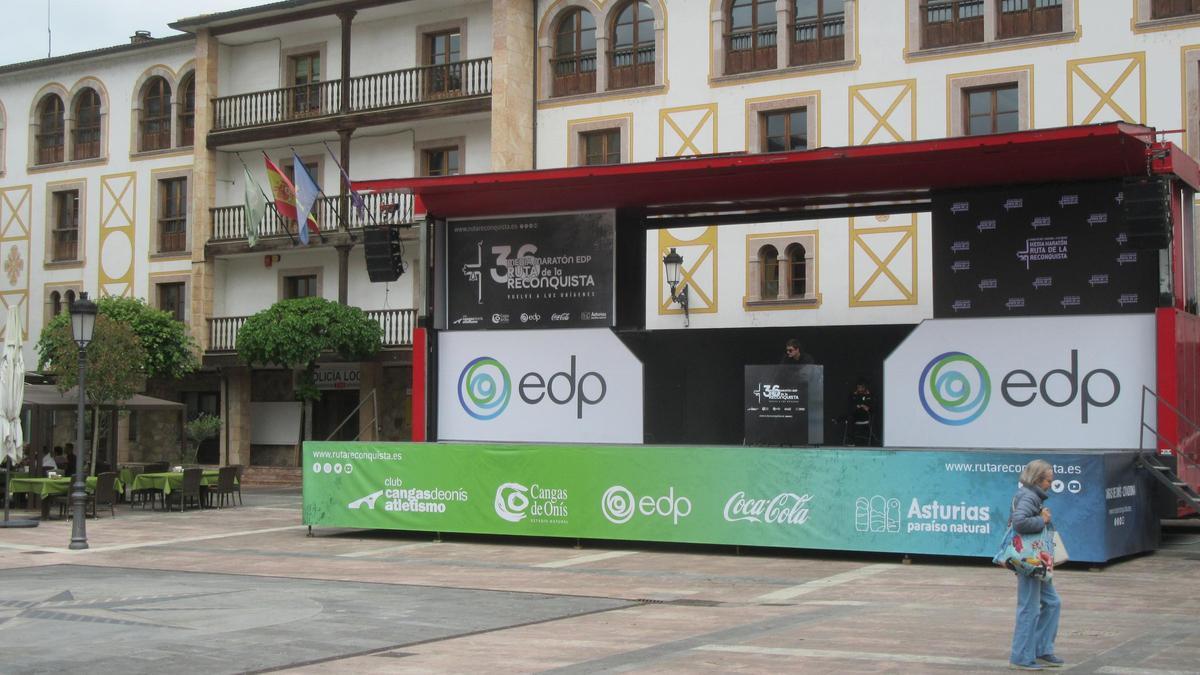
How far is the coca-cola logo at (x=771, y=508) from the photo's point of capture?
1834 cm

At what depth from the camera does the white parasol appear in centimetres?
2372

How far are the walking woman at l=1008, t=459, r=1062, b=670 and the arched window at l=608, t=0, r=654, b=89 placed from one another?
23053 mm

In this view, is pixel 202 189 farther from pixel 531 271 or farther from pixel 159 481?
pixel 531 271

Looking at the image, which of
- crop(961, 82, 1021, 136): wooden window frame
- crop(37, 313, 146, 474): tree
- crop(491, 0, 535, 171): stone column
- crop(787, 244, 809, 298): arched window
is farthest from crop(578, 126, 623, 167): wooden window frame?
crop(37, 313, 146, 474): tree

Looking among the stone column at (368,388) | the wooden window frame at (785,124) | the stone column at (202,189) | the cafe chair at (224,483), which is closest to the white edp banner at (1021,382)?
the wooden window frame at (785,124)

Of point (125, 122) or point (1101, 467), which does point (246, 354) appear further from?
point (1101, 467)

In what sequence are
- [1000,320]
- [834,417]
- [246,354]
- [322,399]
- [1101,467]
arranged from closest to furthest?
[1101,467], [1000,320], [834,417], [246,354], [322,399]

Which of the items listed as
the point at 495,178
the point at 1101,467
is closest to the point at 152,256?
the point at 495,178

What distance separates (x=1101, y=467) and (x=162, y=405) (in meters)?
22.1

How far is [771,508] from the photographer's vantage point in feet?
60.8

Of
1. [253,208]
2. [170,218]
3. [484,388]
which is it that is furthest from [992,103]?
[170,218]

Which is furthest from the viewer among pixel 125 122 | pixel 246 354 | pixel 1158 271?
pixel 125 122

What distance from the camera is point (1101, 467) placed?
656 inches

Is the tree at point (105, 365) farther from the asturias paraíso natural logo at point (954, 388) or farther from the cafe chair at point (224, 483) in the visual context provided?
the asturias paraíso natural logo at point (954, 388)
